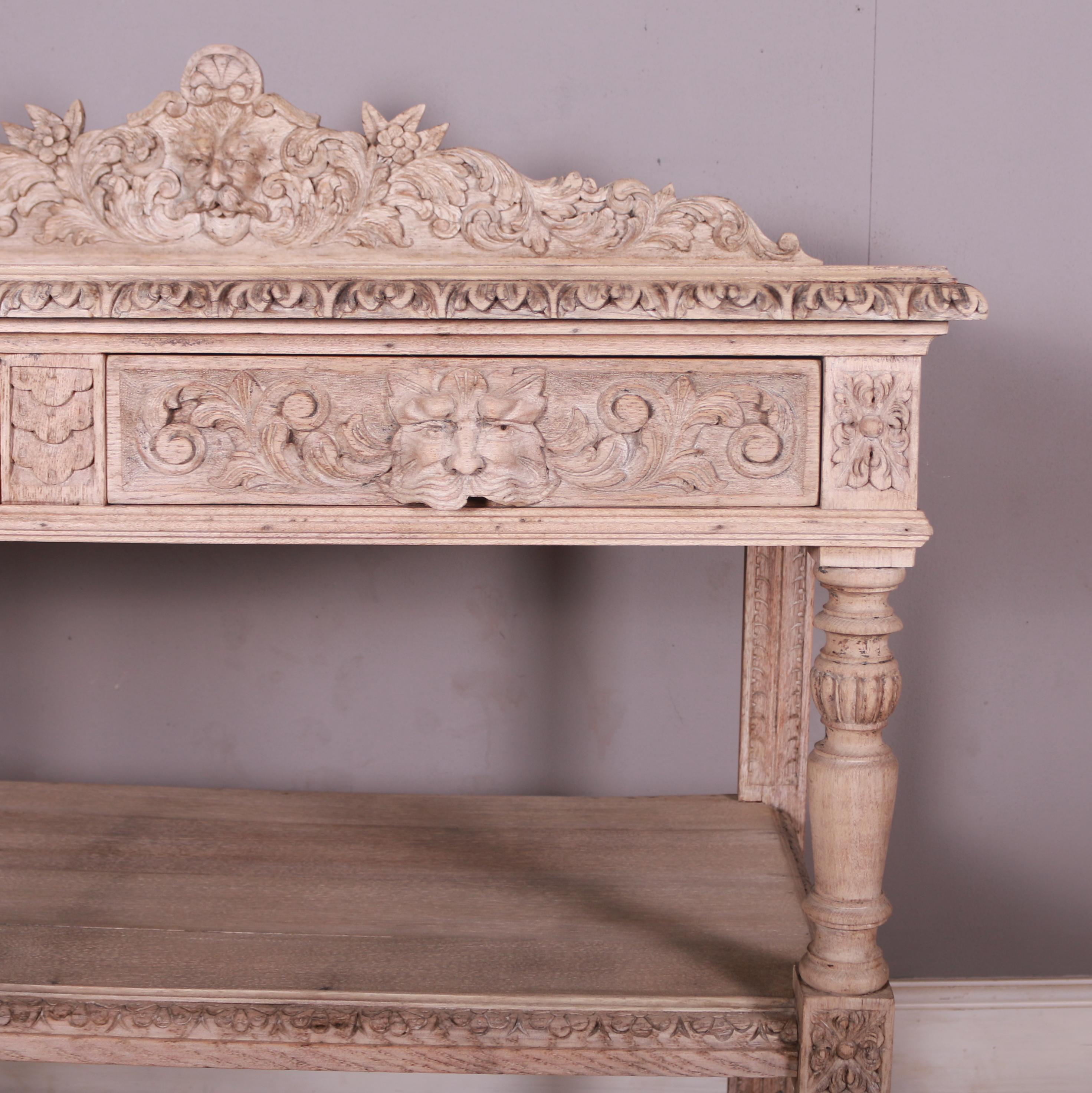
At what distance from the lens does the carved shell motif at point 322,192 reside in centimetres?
92

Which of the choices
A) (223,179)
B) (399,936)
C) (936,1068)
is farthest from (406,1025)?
(936,1068)

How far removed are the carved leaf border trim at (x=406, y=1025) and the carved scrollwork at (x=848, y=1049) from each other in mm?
25

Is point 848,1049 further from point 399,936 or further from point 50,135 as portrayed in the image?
point 50,135

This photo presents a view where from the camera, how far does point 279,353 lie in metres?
0.86

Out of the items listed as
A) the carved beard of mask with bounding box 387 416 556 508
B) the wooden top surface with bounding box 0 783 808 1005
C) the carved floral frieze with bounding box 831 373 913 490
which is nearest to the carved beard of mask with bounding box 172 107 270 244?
the carved beard of mask with bounding box 387 416 556 508

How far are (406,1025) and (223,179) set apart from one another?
72cm

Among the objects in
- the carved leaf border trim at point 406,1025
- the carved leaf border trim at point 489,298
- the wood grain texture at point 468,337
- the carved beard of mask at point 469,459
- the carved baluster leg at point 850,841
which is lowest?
the carved leaf border trim at point 406,1025

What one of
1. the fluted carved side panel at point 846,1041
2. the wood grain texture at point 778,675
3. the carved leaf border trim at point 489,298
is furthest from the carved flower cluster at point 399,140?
the fluted carved side panel at point 846,1041

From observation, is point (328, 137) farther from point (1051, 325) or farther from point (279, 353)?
point (1051, 325)

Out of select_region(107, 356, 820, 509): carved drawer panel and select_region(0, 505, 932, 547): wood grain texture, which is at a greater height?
select_region(107, 356, 820, 509): carved drawer panel

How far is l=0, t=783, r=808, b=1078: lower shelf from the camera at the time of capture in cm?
94

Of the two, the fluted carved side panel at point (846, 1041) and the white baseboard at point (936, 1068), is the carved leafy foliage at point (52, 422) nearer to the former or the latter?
the fluted carved side panel at point (846, 1041)

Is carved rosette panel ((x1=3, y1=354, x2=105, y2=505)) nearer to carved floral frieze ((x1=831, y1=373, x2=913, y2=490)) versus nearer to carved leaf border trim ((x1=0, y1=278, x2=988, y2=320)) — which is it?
carved leaf border trim ((x1=0, y1=278, x2=988, y2=320))

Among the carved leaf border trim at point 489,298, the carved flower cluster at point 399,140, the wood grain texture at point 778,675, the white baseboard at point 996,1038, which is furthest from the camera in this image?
the white baseboard at point 996,1038
